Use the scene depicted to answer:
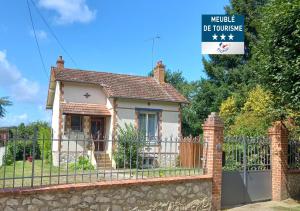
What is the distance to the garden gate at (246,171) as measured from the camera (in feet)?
37.2

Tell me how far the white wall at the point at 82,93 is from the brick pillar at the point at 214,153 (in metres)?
12.1

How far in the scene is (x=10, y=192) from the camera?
717cm

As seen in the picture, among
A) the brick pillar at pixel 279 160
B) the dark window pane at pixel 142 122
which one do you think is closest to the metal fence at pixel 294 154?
the brick pillar at pixel 279 160

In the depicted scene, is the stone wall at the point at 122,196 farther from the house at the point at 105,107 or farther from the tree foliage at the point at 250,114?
the house at the point at 105,107

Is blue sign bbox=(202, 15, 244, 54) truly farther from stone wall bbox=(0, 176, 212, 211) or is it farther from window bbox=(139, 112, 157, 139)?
window bbox=(139, 112, 157, 139)

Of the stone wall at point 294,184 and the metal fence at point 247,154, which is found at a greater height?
the metal fence at point 247,154

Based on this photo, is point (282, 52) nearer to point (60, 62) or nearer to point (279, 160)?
point (279, 160)

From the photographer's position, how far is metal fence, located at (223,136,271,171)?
1181 centimetres

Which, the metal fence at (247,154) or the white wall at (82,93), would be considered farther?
the white wall at (82,93)

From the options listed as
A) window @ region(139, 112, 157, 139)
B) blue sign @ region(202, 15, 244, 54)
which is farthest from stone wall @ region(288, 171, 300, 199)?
window @ region(139, 112, 157, 139)

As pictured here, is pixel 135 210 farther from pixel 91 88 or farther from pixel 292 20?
pixel 91 88

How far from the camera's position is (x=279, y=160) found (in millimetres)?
12414

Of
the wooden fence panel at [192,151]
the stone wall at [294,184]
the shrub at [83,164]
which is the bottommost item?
the stone wall at [294,184]

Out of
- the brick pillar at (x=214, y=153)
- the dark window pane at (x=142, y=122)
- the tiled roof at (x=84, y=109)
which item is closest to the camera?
the brick pillar at (x=214, y=153)
